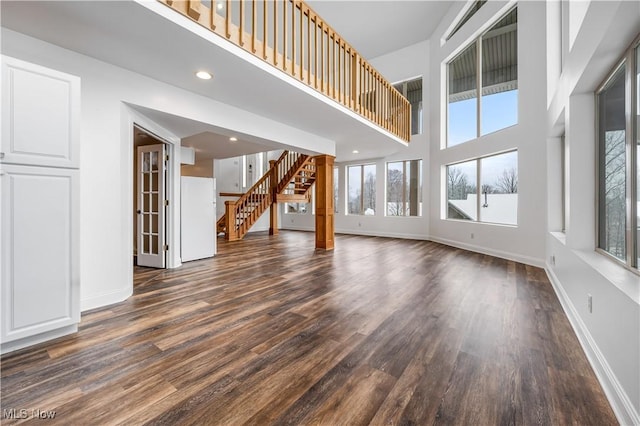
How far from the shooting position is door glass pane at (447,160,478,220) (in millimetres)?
6055

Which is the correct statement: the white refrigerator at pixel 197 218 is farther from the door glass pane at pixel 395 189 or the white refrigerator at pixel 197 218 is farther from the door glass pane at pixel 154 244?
the door glass pane at pixel 395 189

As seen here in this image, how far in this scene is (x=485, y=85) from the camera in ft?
18.7

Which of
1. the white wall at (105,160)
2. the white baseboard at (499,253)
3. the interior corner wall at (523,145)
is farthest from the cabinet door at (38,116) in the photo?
the white baseboard at (499,253)

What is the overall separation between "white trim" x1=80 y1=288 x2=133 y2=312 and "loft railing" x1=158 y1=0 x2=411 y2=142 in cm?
269

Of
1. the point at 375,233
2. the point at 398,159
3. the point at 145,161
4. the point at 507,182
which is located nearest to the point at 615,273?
the point at 507,182

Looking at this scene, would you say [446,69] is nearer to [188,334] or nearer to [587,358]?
[587,358]

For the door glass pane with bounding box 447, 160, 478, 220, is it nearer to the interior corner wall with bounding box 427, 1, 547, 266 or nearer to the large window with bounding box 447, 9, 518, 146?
the interior corner wall with bounding box 427, 1, 547, 266

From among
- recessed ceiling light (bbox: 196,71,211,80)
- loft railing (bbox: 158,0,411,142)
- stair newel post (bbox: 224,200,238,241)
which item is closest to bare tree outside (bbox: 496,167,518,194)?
loft railing (bbox: 158,0,411,142)

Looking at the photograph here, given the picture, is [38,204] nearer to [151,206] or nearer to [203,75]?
[203,75]

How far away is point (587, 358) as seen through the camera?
6.02 feet

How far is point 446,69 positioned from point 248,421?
8078 millimetres

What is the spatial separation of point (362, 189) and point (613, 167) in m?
7.07

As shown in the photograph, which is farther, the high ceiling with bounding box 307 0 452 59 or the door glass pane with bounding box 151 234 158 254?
the high ceiling with bounding box 307 0 452 59

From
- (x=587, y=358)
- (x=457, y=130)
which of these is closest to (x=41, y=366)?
(x=587, y=358)
